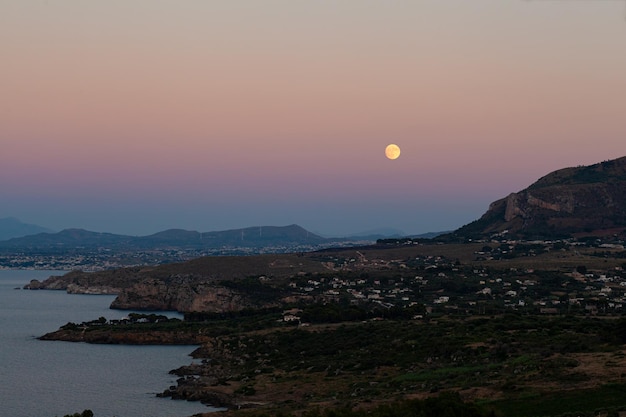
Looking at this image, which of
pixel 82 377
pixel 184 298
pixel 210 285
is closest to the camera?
pixel 82 377

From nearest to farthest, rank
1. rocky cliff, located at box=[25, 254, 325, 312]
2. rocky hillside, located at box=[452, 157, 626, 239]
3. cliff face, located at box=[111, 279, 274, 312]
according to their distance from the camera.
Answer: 1. cliff face, located at box=[111, 279, 274, 312]
2. rocky cliff, located at box=[25, 254, 325, 312]
3. rocky hillside, located at box=[452, 157, 626, 239]

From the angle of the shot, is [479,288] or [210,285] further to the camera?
[210,285]

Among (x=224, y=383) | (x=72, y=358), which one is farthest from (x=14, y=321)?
(x=224, y=383)

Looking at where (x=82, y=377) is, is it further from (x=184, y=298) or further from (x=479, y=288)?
(x=184, y=298)

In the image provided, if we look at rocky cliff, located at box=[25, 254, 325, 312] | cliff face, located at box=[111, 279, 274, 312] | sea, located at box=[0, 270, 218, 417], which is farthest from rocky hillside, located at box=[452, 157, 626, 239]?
sea, located at box=[0, 270, 218, 417]

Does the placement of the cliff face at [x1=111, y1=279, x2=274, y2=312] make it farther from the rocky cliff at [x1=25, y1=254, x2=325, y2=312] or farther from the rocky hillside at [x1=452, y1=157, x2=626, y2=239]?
the rocky hillside at [x1=452, y1=157, x2=626, y2=239]

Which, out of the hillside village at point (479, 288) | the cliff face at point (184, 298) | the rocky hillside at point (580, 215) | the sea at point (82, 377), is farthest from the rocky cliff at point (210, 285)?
the rocky hillside at point (580, 215)

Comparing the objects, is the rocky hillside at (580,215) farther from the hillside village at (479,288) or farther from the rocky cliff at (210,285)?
the rocky cliff at (210,285)

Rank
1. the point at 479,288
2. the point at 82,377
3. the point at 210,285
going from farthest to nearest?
the point at 210,285
the point at 479,288
the point at 82,377

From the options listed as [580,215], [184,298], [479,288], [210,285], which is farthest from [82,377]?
[580,215]
